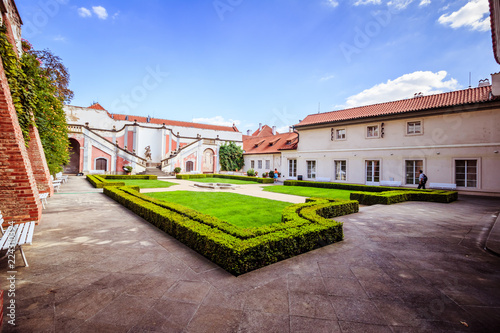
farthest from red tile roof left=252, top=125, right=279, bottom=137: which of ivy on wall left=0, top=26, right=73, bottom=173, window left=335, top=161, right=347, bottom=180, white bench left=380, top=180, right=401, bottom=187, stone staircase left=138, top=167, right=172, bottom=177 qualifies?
ivy on wall left=0, top=26, right=73, bottom=173

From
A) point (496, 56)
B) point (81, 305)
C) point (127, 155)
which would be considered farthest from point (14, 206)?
point (127, 155)

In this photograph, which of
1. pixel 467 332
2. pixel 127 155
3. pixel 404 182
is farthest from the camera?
pixel 127 155

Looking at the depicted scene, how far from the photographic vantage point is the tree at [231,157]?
3769cm

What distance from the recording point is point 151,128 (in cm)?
3769

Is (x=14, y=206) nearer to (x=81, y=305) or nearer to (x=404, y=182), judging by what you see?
(x=81, y=305)

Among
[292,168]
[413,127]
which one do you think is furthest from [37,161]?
[413,127]

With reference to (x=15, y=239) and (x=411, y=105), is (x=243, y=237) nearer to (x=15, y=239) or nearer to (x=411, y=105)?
(x=15, y=239)

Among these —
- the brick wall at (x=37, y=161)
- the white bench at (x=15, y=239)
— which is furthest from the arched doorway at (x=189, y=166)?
the white bench at (x=15, y=239)

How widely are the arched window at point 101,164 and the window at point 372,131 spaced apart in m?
32.0

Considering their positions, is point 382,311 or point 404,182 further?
A: point 404,182

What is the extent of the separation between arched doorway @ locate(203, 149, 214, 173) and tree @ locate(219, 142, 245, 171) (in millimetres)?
1525

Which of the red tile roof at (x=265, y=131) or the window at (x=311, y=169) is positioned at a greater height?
the red tile roof at (x=265, y=131)

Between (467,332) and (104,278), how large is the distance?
469cm

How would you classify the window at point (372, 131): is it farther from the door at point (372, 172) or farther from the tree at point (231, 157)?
the tree at point (231, 157)
